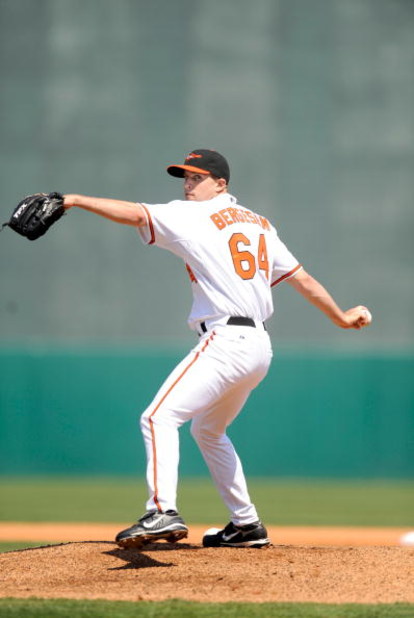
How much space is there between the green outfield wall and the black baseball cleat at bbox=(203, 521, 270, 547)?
5564mm

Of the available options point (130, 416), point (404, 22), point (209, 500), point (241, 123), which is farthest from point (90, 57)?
point (209, 500)

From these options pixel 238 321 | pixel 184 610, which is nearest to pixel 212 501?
pixel 238 321

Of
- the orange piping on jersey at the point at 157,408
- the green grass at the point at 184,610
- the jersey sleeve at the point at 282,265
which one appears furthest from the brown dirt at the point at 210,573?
the jersey sleeve at the point at 282,265

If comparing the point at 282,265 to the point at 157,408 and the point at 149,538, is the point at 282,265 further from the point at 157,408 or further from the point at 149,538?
the point at 149,538

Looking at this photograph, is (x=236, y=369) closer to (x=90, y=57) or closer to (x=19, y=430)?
(x=19, y=430)

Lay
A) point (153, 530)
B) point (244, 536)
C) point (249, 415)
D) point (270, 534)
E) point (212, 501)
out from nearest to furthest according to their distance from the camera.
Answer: point (153, 530)
point (244, 536)
point (270, 534)
point (212, 501)
point (249, 415)

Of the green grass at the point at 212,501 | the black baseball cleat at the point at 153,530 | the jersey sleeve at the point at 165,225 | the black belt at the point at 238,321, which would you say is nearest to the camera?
the black baseball cleat at the point at 153,530

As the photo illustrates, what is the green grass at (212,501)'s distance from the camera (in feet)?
25.5

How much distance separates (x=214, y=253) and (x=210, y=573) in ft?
4.37

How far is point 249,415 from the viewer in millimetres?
10727

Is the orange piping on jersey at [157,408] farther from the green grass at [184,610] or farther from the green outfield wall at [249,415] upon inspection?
the green outfield wall at [249,415]

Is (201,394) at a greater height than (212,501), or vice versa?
(201,394)

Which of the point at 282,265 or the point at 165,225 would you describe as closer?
the point at 165,225

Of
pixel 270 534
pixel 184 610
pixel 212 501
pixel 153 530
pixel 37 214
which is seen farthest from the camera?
pixel 212 501
